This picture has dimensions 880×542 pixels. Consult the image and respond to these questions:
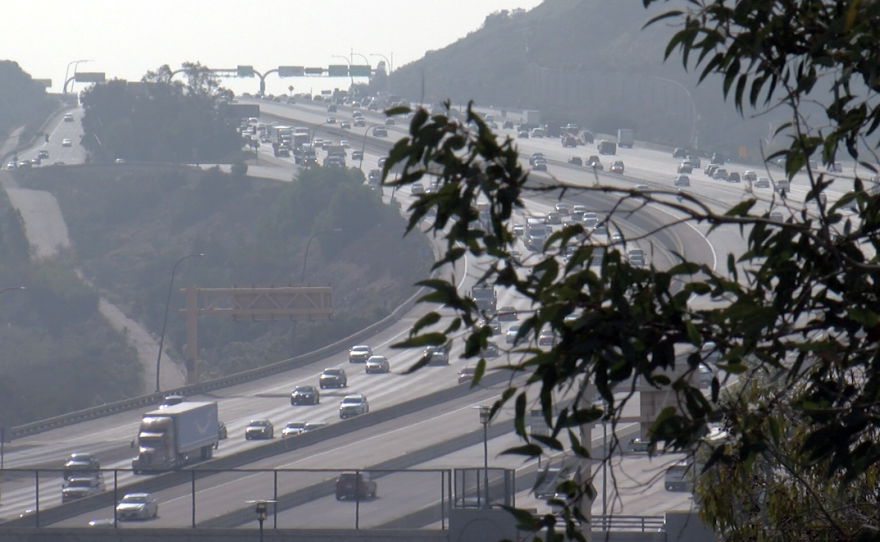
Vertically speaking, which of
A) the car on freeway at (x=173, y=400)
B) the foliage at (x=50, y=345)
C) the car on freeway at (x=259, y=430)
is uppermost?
the car on freeway at (x=259, y=430)

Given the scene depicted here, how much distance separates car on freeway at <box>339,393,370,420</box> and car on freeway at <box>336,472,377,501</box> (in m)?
24.8

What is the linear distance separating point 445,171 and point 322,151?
127 meters

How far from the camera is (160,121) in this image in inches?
5812

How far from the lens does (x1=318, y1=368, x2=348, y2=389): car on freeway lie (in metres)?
58.6

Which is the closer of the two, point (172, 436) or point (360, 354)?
point (172, 436)

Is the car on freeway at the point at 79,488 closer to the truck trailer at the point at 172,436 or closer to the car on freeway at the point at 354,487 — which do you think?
the truck trailer at the point at 172,436

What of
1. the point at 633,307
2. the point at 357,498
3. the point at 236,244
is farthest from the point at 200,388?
the point at 633,307

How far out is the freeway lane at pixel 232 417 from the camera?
155 ft

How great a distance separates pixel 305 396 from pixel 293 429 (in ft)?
26.2

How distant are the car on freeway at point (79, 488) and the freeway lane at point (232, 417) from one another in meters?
7.82

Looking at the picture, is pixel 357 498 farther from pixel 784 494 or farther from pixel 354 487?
pixel 784 494

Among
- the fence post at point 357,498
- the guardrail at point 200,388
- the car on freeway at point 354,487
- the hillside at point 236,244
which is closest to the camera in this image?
the fence post at point 357,498

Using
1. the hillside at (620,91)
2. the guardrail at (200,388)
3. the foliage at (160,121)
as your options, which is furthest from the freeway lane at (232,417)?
the foliage at (160,121)

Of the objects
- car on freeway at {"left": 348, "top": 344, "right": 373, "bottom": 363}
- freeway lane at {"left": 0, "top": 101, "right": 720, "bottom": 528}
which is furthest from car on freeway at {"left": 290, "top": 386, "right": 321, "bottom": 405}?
car on freeway at {"left": 348, "top": 344, "right": 373, "bottom": 363}
